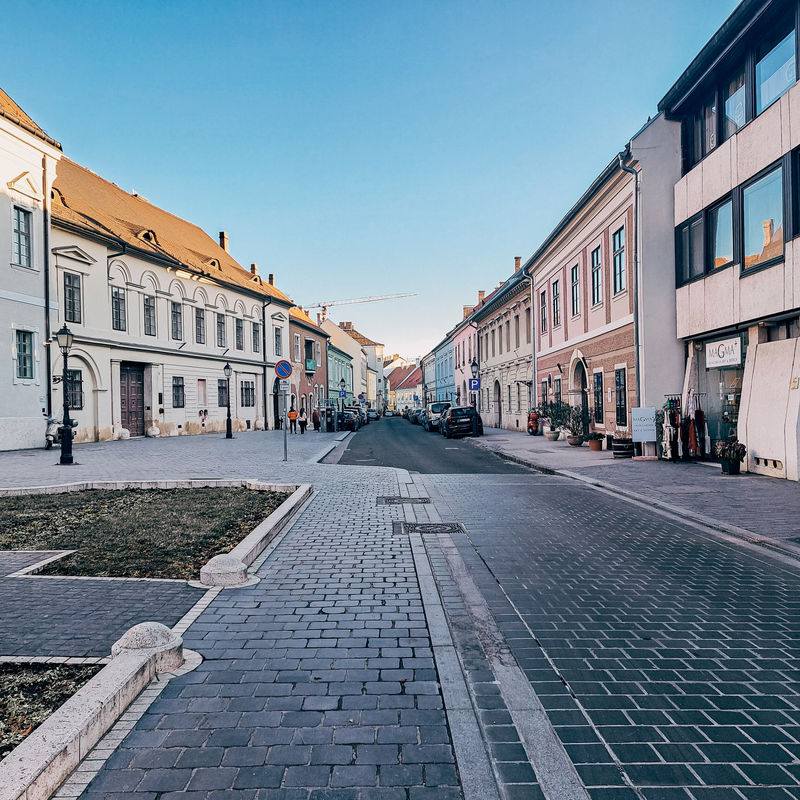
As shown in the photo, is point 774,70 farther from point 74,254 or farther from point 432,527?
point 74,254

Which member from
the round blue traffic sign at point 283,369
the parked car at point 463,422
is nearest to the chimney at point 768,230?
the round blue traffic sign at point 283,369

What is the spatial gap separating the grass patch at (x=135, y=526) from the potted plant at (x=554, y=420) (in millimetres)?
16007

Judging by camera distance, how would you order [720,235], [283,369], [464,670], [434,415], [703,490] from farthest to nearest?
[434,415] → [283,369] → [720,235] → [703,490] → [464,670]

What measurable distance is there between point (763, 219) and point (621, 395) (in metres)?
7.04

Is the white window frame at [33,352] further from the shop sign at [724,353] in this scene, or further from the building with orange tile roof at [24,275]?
the shop sign at [724,353]

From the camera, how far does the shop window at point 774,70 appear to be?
40.0 ft

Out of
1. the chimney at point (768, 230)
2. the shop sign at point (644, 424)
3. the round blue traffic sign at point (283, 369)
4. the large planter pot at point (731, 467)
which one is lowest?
the large planter pot at point (731, 467)

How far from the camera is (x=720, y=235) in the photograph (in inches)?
588

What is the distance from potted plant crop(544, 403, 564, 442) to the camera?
24.2 meters

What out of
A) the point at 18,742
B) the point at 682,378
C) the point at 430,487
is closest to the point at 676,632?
the point at 18,742

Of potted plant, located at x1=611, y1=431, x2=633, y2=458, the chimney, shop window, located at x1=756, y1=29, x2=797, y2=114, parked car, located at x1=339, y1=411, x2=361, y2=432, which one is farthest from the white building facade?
shop window, located at x1=756, y1=29, x2=797, y2=114

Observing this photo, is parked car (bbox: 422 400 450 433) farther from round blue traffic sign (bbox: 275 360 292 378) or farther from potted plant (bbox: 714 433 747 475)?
potted plant (bbox: 714 433 747 475)

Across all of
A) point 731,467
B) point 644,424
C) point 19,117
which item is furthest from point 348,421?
point 731,467

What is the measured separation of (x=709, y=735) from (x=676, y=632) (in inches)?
56.0
